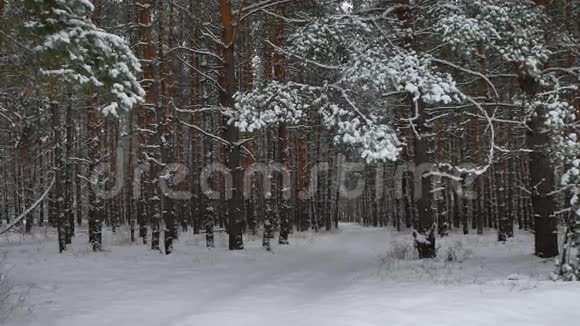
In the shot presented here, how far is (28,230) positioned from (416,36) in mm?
21129

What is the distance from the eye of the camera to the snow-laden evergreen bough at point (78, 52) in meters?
5.89

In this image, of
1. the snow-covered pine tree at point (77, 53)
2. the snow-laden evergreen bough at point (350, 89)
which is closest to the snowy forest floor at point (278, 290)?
the snow-laden evergreen bough at point (350, 89)

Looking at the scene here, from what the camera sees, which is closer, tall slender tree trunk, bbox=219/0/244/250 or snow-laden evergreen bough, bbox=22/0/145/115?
snow-laden evergreen bough, bbox=22/0/145/115

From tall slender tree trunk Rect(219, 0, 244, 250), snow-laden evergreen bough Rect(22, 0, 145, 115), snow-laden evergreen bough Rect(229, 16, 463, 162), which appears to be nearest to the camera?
snow-laden evergreen bough Rect(22, 0, 145, 115)

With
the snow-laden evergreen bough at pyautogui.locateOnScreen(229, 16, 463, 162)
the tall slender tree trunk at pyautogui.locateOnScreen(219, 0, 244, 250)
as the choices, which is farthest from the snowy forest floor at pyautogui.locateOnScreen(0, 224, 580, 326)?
the snow-laden evergreen bough at pyautogui.locateOnScreen(229, 16, 463, 162)

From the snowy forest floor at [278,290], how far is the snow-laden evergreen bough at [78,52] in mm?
3063

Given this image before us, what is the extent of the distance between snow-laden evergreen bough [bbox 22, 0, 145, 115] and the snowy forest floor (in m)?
3.06

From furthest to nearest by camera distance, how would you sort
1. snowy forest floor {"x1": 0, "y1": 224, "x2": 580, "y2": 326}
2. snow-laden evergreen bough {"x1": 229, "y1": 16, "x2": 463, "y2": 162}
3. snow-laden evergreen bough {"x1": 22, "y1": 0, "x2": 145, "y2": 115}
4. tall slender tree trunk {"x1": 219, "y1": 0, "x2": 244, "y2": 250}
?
tall slender tree trunk {"x1": 219, "y1": 0, "x2": 244, "y2": 250}, snow-laden evergreen bough {"x1": 229, "y1": 16, "x2": 463, "y2": 162}, snowy forest floor {"x1": 0, "y1": 224, "x2": 580, "y2": 326}, snow-laden evergreen bough {"x1": 22, "y1": 0, "x2": 145, "y2": 115}

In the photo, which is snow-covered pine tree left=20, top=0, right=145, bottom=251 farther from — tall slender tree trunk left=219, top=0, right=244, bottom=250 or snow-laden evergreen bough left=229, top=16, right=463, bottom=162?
tall slender tree trunk left=219, top=0, right=244, bottom=250

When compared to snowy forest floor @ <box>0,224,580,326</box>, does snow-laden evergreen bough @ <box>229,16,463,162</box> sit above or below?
above

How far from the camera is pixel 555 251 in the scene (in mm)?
11844

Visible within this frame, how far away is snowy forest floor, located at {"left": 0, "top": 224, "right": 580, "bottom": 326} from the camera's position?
6.32 m

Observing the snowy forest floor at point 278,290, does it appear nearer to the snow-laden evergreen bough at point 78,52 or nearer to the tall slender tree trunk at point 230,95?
the tall slender tree trunk at point 230,95

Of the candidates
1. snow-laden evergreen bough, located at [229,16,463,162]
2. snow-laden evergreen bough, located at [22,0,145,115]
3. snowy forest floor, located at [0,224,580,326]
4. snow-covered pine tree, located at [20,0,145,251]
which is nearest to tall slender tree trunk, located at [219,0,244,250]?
snowy forest floor, located at [0,224,580,326]
